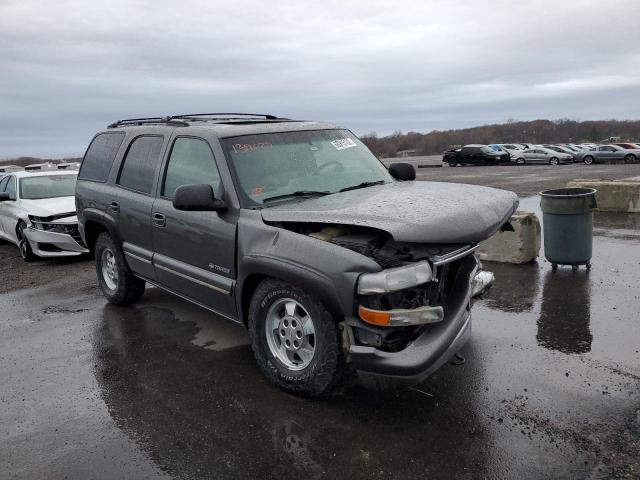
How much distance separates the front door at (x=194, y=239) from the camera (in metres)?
4.29

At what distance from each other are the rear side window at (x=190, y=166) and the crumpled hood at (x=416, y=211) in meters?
0.77

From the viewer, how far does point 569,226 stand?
22.5ft

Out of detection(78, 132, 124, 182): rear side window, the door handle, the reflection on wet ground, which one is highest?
detection(78, 132, 124, 182): rear side window

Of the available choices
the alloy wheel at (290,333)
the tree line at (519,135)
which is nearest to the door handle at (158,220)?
the alloy wheel at (290,333)

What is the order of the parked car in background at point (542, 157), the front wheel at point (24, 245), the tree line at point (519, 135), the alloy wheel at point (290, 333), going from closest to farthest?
the alloy wheel at point (290, 333) → the front wheel at point (24, 245) → the parked car in background at point (542, 157) → the tree line at point (519, 135)

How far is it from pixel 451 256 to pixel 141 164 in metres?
3.39

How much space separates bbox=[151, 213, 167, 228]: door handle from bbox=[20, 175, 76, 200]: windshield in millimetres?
5764

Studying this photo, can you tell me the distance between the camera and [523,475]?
116 inches

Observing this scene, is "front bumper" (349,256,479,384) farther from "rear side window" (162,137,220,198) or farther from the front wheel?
the front wheel

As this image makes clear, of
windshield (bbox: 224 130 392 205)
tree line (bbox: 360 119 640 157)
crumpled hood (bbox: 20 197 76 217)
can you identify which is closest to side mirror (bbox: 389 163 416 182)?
windshield (bbox: 224 130 392 205)

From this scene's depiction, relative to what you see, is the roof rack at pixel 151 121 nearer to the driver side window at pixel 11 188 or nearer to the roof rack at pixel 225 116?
the roof rack at pixel 225 116

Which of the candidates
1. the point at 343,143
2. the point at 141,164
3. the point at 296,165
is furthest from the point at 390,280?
the point at 141,164

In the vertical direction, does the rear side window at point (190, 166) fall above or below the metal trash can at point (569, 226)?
above

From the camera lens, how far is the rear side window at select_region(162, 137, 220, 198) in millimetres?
4516
